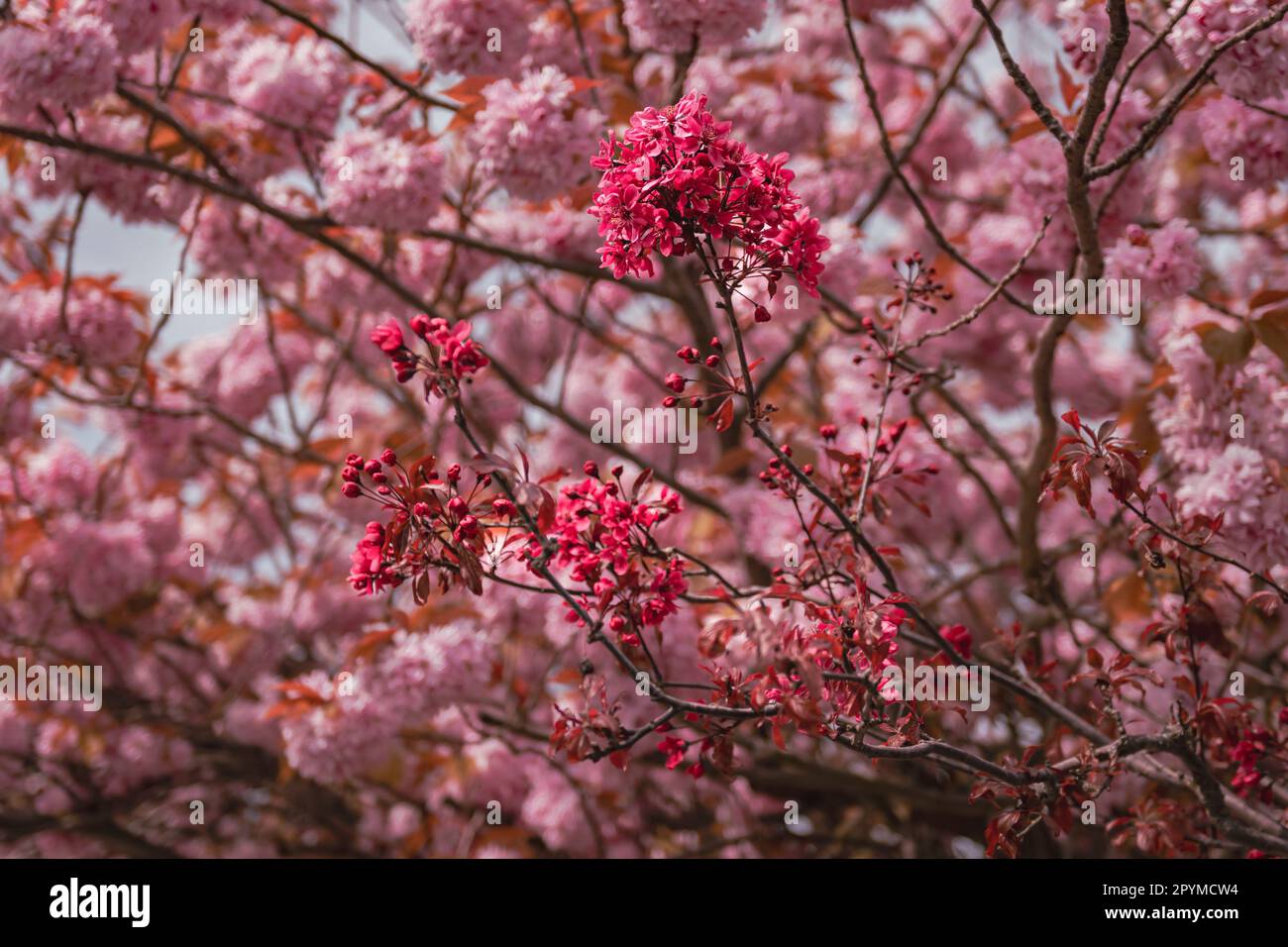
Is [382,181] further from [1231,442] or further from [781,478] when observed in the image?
[1231,442]

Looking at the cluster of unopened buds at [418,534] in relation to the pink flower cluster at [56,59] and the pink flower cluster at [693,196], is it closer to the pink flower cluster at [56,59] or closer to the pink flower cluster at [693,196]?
the pink flower cluster at [693,196]

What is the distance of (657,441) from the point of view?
10.5 feet

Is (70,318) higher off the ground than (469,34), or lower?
lower

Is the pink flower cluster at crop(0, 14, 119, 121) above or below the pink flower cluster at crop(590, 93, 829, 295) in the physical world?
above

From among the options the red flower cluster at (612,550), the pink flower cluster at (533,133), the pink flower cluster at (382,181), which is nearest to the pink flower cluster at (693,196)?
the red flower cluster at (612,550)

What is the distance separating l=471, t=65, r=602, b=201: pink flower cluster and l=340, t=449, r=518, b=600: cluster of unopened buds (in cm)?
104

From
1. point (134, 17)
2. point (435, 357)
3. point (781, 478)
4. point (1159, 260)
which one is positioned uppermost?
point (134, 17)

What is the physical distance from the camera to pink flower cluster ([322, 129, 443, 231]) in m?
2.32

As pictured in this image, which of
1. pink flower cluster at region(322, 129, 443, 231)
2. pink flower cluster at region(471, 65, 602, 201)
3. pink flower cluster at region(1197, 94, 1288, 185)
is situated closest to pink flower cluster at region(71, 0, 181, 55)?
pink flower cluster at region(322, 129, 443, 231)

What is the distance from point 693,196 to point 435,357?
0.38 metres

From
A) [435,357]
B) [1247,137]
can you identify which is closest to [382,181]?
[435,357]

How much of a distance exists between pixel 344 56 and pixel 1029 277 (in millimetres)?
1828

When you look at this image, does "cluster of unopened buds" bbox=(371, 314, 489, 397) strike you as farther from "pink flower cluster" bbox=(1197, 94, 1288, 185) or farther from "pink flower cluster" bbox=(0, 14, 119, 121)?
"pink flower cluster" bbox=(1197, 94, 1288, 185)

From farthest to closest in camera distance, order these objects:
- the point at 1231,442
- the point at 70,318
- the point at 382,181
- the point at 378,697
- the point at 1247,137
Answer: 1. the point at 70,318
2. the point at 378,697
3. the point at 382,181
4. the point at 1247,137
5. the point at 1231,442
